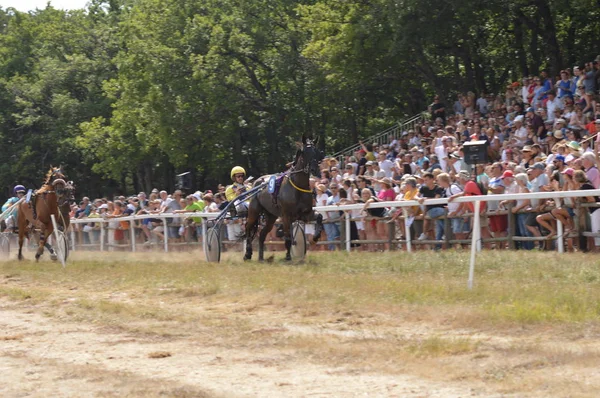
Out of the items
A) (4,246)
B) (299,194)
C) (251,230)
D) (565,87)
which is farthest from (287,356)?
(4,246)

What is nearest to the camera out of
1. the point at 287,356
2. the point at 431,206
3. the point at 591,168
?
the point at 287,356

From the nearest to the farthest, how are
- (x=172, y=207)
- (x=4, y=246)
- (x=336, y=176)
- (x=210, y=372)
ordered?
(x=210, y=372) < (x=336, y=176) < (x=172, y=207) < (x=4, y=246)

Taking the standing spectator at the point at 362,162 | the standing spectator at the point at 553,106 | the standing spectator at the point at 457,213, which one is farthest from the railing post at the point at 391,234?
the standing spectator at the point at 362,162

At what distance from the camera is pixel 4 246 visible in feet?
89.4

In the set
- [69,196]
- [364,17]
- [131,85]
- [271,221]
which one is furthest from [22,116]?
[271,221]

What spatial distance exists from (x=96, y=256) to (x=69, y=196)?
3.32 metres

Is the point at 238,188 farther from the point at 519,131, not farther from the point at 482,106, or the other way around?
the point at 482,106

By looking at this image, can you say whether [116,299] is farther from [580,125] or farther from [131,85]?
[131,85]

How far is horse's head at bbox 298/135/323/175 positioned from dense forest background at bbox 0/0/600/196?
10889mm

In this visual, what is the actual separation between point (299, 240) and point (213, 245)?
213cm

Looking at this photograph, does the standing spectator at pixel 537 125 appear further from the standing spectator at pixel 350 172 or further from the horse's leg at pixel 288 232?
the horse's leg at pixel 288 232

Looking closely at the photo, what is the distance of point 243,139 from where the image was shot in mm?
42000

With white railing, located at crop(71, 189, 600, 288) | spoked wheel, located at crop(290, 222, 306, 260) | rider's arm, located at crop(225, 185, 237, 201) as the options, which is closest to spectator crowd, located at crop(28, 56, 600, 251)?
white railing, located at crop(71, 189, 600, 288)

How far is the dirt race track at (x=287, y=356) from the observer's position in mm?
7500
